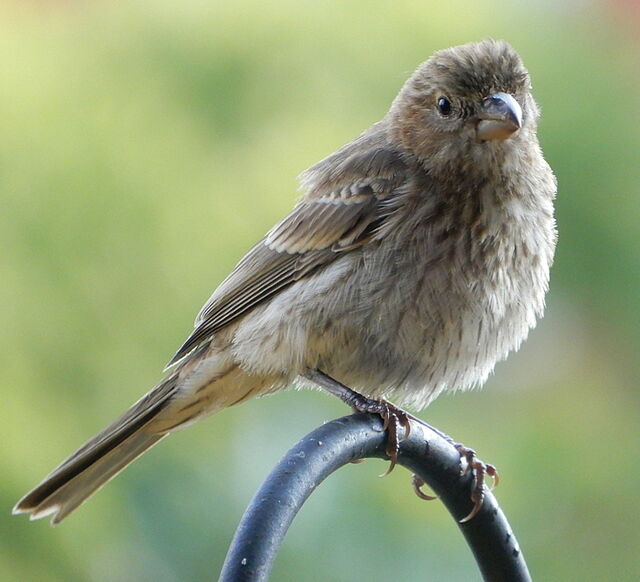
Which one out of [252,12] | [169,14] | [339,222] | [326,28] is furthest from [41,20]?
[339,222]

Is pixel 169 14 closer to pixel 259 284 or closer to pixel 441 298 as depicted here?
pixel 259 284

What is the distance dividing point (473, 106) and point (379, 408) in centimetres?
96

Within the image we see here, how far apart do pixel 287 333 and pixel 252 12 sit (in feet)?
6.45

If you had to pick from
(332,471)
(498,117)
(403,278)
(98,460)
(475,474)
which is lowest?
(98,460)

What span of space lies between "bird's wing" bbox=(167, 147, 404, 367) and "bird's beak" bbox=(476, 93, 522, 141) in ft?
1.12

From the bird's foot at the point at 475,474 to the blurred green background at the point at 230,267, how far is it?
101cm

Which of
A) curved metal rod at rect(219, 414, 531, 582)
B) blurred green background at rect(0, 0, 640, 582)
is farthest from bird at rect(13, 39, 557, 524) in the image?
blurred green background at rect(0, 0, 640, 582)

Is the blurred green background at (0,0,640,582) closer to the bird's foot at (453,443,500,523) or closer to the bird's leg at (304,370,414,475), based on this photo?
the bird's leg at (304,370,414,475)

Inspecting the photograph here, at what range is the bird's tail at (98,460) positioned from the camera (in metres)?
3.48

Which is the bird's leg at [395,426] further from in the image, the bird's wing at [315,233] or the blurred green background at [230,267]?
the blurred green background at [230,267]

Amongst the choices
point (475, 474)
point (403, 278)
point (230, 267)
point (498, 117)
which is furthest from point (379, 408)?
point (230, 267)

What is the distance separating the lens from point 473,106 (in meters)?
3.48

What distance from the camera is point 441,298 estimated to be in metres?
3.42

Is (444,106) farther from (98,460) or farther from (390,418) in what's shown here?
(98,460)
